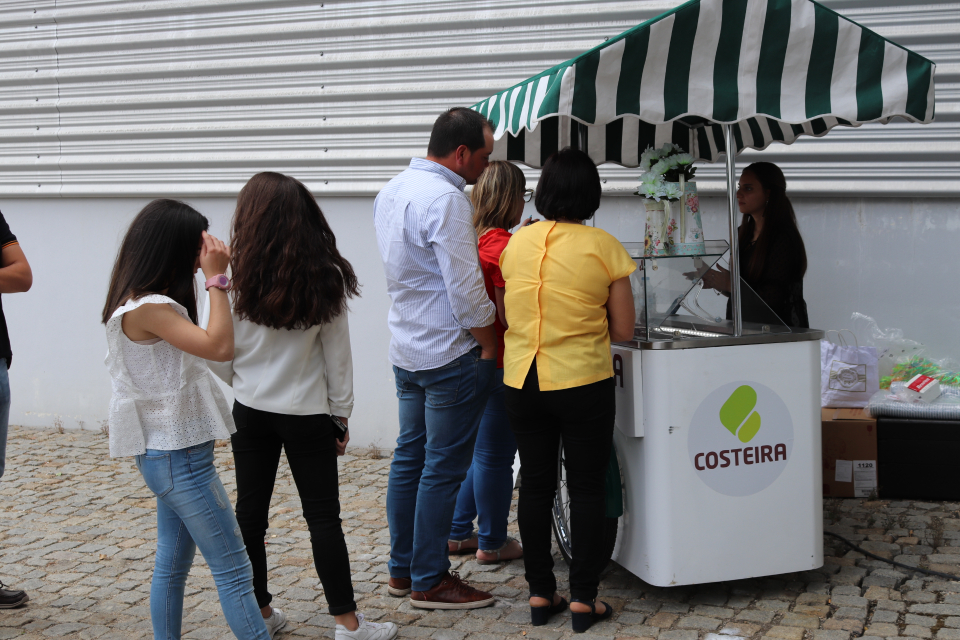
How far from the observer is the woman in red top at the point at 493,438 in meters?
3.73

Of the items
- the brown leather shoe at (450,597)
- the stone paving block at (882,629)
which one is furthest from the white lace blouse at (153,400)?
the stone paving block at (882,629)

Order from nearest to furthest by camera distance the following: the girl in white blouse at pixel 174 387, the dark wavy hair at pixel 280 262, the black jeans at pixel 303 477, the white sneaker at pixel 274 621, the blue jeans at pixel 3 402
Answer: the girl in white blouse at pixel 174 387 → the dark wavy hair at pixel 280 262 → the black jeans at pixel 303 477 → the white sneaker at pixel 274 621 → the blue jeans at pixel 3 402

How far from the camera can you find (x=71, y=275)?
291 inches

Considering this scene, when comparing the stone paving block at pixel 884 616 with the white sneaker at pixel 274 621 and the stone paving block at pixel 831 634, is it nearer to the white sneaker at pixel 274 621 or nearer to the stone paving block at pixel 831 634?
the stone paving block at pixel 831 634

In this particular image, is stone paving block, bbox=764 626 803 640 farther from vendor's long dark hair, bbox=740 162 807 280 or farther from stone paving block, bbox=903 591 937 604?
vendor's long dark hair, bbox=740 162 807 280

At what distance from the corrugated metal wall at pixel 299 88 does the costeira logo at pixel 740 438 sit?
2.30 meters

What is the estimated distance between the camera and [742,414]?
3.46 metres

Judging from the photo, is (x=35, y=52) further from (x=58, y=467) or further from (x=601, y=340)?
(x=601, y=340)

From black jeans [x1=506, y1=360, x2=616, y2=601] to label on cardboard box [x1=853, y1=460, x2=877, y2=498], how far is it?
215cm

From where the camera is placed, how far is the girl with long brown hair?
2914 mm

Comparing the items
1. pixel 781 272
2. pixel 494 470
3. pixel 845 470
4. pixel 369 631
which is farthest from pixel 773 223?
pixel 369 631

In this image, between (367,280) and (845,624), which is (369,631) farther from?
(367,280)

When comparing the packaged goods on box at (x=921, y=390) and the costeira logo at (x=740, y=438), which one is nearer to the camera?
the costeira logo at (x=740, y=438)

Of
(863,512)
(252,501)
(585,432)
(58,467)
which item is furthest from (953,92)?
(58,467)
